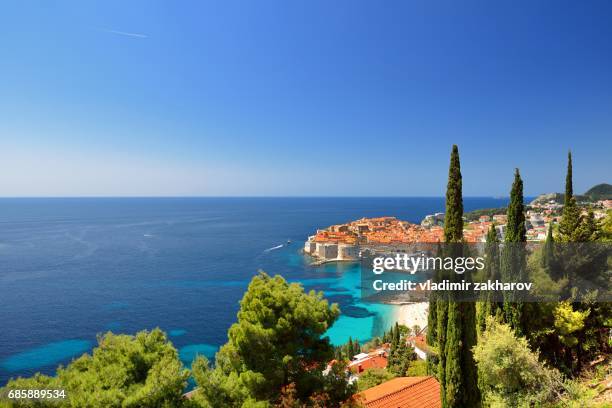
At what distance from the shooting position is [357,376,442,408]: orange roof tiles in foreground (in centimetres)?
1032

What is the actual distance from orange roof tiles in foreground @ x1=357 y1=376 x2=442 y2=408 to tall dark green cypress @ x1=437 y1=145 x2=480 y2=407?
1.61 meters

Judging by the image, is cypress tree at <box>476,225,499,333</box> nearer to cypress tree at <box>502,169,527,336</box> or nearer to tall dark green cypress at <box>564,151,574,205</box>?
cypress tree at <box>502,169,527,336</box>

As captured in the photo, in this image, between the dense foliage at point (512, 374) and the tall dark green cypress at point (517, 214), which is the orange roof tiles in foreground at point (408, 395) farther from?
the tall dark green cypress at point (517, 214)

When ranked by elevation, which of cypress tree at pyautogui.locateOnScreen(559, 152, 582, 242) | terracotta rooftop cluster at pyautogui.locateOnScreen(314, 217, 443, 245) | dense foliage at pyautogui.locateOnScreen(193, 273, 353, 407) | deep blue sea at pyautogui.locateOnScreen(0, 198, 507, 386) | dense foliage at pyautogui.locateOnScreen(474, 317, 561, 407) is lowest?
deep blue sea at pyautogui.locateOnScreen(0, 198, 507, 386)

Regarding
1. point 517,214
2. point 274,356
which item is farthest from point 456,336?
point 274,356

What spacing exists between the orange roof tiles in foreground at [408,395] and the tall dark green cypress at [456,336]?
161 centimetres

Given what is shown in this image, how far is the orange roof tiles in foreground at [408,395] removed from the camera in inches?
406

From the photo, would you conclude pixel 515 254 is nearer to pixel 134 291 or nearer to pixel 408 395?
pixel 408 395

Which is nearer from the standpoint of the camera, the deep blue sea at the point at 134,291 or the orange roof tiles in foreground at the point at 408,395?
the orange roof tiles in foreground at the point at 408,395

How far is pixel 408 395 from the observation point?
425 inches

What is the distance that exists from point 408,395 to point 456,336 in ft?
10.9

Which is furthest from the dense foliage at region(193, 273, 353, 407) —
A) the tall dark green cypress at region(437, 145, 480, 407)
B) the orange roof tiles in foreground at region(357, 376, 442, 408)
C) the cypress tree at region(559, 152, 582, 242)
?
the cypress tree at region(559, 152, 582, 242)

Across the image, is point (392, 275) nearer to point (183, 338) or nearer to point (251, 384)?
point (183, 338)

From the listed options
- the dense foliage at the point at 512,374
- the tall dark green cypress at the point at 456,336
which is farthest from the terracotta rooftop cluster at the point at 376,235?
the dense foliage at the point at 512,374
